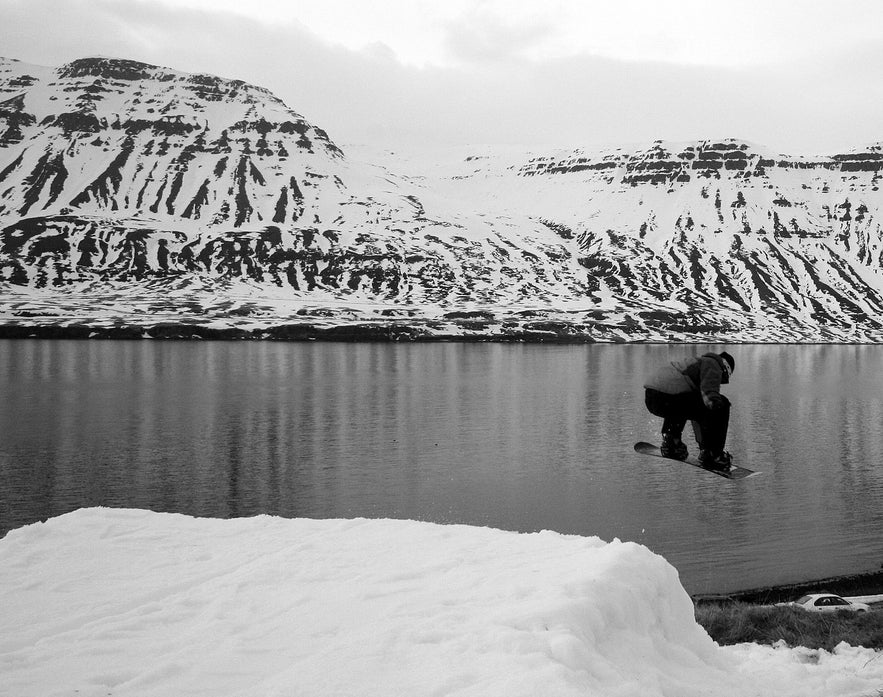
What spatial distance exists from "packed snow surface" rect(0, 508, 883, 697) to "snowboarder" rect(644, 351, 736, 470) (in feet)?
11.6

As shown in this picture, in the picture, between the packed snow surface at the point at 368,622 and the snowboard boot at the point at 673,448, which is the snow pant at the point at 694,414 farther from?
the packed snow surface at the point at 368,622

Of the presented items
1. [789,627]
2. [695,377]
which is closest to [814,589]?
[789,627]

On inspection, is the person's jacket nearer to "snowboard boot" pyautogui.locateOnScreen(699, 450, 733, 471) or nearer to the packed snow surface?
"snowboard boot" pyautogui.locateOnScreen(699, 450, 733, 471)

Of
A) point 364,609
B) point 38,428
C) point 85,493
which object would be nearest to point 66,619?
point 364,609

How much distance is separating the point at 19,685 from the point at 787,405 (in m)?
91.0

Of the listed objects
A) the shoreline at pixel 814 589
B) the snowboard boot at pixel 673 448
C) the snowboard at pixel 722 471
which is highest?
the snowboard boot at pixel 673 448

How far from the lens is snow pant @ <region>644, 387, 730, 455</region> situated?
46.8 feet

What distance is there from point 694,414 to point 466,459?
42.8 meters

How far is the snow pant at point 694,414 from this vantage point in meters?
14.3

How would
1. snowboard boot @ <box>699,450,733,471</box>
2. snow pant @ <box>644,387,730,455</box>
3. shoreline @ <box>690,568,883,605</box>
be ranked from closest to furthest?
snow pant @ <box>644,387,730,455</box>, snowboard boot @ <box>699,450,733,471</box>, shoreline @ <box>690,568,883,605</box>

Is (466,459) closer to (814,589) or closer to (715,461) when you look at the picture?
(814,589)

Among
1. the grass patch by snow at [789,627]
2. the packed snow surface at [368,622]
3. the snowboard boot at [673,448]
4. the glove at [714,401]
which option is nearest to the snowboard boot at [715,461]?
the snowboard boot at [673,448]

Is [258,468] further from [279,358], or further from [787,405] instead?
[279,358]

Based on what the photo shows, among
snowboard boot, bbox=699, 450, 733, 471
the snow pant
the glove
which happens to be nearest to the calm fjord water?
snowboard boot, bbox=699, 450, 733, 471
